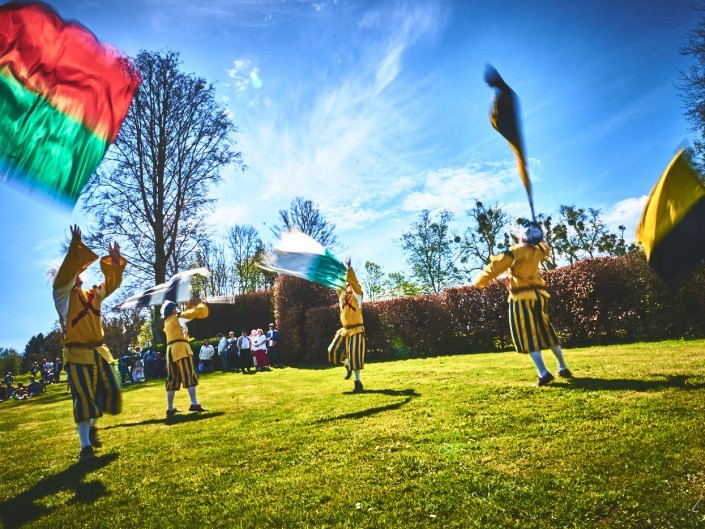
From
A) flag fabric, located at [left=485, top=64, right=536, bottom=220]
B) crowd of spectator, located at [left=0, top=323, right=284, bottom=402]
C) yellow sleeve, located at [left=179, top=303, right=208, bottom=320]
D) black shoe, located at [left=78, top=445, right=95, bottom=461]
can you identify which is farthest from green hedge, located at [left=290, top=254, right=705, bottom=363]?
black shoe, located at [left=78, top=445, right=95, bottom=461]

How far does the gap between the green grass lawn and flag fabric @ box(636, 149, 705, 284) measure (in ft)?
4.36

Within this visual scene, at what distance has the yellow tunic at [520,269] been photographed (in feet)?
20.7

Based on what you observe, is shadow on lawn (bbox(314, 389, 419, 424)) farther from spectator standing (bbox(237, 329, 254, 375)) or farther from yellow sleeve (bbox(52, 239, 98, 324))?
spectator standing (bbox(237, 329, 254, 375))

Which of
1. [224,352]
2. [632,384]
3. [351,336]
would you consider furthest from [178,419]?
[224,352]

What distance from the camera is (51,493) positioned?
400 centimetres

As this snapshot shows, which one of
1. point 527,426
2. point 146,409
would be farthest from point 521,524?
point 146,409

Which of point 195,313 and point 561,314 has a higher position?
point 195,313

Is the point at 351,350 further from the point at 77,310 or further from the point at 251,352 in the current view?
the point at 251,352

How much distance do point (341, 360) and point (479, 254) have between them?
32.2 meters

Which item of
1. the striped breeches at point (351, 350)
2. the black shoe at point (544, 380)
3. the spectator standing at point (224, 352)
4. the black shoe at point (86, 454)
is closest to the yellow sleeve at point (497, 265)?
the black shoe at point (544, 380)

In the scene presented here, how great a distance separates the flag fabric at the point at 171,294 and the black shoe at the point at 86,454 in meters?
3.48

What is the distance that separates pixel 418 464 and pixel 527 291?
12.8ft

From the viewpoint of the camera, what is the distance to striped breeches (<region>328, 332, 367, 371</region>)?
837 cm

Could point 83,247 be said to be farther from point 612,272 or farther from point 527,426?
point 612,272
